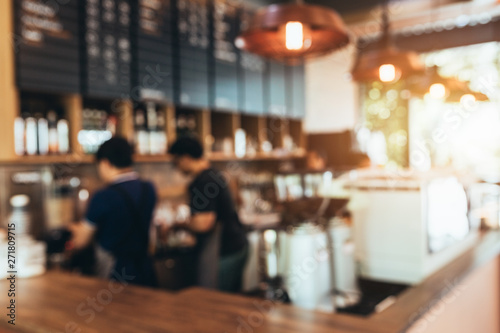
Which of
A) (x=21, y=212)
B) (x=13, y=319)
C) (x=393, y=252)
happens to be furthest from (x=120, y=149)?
(x=393, y=252)

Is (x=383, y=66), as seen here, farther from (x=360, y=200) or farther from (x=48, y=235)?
(x=48, y=235)

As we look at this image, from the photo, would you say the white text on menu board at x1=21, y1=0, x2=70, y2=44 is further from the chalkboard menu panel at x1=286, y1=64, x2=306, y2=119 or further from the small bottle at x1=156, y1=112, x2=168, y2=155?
the chalkboard menu panel at x1=286, y1=64, x2=306, y2=119

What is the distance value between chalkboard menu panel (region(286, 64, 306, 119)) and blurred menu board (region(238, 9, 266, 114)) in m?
0.48

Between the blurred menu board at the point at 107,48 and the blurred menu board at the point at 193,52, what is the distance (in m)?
0.51

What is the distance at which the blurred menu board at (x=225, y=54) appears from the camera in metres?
3.88

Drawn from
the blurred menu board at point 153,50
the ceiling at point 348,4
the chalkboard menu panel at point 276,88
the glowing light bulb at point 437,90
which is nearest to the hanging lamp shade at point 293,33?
the blurred menu board at point 153,50

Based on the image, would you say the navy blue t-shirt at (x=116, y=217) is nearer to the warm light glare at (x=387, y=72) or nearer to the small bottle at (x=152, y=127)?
the small bottle at (x=152, y=127)

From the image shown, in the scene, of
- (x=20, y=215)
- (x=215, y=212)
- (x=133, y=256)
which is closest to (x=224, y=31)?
(x=215, y=212)

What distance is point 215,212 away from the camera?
8.01 feet

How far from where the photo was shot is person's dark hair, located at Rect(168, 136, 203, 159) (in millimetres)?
2486

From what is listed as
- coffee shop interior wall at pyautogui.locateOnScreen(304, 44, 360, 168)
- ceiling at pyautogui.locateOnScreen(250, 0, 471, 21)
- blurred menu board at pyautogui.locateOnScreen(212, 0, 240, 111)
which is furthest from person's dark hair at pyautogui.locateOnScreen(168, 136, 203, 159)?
coffee shop interior wall at pyautogui.locateOnScreen(304, 44, 360, 168)

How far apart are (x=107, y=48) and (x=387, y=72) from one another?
1.86 metres

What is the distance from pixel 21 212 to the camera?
99.1 inches

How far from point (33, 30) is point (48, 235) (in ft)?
3.96
